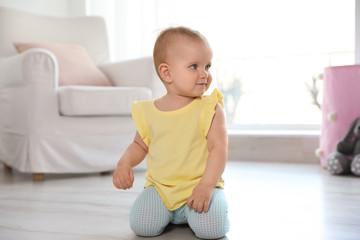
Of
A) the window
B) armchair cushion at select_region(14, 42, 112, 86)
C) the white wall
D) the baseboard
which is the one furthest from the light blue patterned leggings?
the white wall

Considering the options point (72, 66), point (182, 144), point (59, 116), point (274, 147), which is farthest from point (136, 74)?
point (182, 144)

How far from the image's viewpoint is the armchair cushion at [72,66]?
2.30 metres

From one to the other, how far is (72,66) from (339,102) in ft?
4.63

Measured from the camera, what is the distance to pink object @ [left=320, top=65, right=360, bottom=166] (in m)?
2.11

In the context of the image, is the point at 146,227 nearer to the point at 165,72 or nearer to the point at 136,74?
the point at 165,72

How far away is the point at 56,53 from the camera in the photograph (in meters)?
2.36

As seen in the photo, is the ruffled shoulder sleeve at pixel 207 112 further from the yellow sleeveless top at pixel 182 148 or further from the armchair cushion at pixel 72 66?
the armchair cushion at pixel 72 66

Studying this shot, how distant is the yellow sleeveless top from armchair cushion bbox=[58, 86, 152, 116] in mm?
958

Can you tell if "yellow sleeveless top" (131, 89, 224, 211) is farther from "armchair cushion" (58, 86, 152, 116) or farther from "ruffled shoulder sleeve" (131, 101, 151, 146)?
"armchair cushion" (58, 86, 152, 116)

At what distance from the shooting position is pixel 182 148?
3.53ft

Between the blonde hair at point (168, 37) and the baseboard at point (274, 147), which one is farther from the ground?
the blonde hair at point (168, 37)

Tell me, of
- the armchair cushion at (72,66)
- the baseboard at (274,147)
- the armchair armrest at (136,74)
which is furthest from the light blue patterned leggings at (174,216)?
the baseboard at (274,147)

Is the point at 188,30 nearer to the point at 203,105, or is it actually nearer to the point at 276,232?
the point at 203,105

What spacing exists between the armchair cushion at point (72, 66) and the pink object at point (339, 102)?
3.91 ft
